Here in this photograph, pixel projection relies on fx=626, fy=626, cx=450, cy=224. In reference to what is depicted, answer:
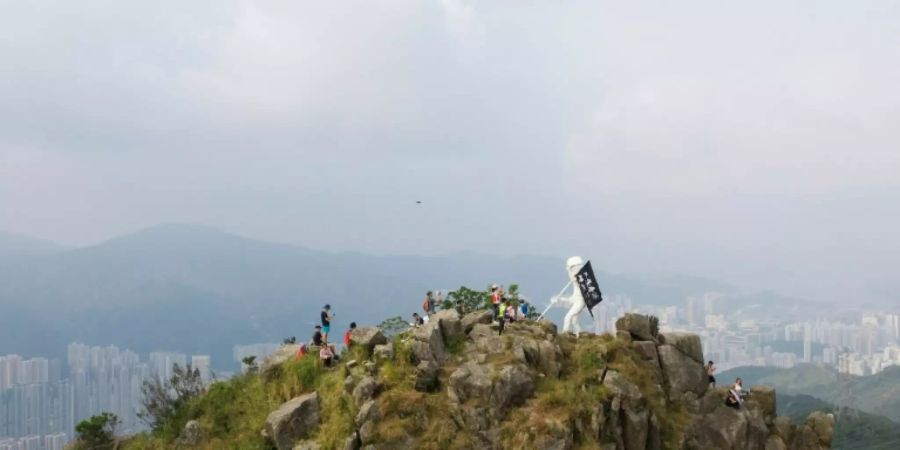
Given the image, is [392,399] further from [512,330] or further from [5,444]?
[5,444]

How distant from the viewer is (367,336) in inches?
934

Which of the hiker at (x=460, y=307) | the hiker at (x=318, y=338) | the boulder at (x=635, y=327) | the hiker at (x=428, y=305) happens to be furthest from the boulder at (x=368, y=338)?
the boulder at (x=635, y=327)

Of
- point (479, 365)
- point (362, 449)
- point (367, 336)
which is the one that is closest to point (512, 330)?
point (479, 365)

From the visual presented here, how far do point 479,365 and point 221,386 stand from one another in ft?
36.5

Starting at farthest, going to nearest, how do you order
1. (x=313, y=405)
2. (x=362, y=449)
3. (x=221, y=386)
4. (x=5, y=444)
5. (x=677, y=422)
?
(x=5, y=444), (x=221, y=386), (x=677, y=422), (x=313, y=405), (x=362, y=449)

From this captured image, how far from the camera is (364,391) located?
20.3m

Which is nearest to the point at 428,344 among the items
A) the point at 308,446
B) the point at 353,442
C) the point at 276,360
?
the point at 353,442

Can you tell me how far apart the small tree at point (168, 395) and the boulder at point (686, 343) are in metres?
19.5

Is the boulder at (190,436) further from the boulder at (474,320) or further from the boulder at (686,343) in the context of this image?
the boulder at (686,343)

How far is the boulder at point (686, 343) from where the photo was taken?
2506 cm

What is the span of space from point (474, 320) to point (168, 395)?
13.7 m

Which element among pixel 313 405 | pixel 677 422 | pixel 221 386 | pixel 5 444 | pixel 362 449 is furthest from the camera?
pixel 5 444

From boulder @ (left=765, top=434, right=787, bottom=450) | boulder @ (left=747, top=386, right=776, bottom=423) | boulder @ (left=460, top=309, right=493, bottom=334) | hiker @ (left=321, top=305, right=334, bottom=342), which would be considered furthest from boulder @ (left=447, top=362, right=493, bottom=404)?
boulder @ (left=747, top=386, right=776, bottom=423)

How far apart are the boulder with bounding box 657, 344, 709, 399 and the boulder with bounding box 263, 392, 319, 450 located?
13224 mm
